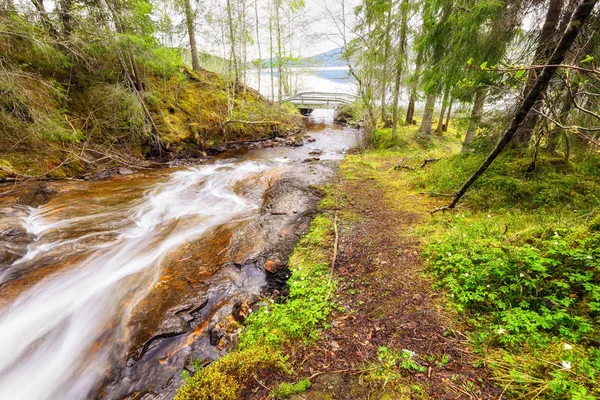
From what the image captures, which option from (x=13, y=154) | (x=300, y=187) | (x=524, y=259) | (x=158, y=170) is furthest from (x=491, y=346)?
(x=13, y=154)

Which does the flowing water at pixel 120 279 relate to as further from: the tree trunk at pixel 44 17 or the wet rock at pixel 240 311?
the tree trunk at pixel 44 17

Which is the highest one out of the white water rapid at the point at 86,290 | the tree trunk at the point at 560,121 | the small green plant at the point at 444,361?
the tree trunk at the point at 560,121

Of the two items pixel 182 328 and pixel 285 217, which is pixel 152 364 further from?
pixel 285 217

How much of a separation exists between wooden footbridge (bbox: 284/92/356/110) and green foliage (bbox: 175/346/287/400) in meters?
23.5

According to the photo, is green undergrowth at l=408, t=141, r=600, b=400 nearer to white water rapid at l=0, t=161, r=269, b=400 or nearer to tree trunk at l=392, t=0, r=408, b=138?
white water rapid at l=0, t=161, r=269, b=400

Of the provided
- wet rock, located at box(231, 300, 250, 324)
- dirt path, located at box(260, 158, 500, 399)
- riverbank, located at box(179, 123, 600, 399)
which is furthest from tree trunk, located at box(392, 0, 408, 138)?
wet rock, located at box(231, 300, 250, 324)

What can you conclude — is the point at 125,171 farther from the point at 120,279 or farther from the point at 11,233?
the point at 120,279

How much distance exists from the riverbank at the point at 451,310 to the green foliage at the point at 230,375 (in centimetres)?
1

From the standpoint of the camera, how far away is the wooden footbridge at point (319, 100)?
77.9 ft

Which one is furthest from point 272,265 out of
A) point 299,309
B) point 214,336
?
point 214,336

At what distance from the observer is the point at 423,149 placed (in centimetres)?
1150

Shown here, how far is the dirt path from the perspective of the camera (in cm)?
204

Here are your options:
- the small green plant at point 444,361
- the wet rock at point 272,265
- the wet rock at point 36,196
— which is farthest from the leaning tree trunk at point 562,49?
the wet rock at point 36,196

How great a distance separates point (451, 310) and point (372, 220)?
259 cm
